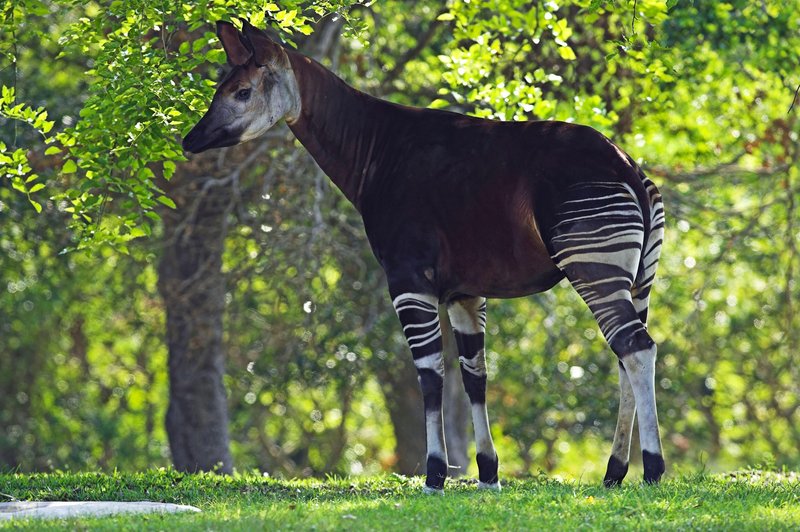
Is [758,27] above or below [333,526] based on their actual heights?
above

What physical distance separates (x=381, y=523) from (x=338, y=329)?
785 cm

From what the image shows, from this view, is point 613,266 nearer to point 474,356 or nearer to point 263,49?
point 474,356

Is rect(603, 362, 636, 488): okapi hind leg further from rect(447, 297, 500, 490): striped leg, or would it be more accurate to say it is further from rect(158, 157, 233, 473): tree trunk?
rect(158, 157, 233, 473): tree trunk

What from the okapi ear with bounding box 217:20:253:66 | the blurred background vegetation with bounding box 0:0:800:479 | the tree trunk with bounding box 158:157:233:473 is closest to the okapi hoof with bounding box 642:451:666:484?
the blurred background vegetation with bounding box 0:0:800:479

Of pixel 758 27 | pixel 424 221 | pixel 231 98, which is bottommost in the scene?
pixel 424 221

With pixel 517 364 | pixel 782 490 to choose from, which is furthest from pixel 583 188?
pixel 517 364

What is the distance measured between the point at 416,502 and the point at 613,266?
178 cm

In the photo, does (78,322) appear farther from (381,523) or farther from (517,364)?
(381,523)

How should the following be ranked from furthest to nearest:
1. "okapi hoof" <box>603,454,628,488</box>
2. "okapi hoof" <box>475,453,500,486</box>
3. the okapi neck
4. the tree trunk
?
the tree trunk
the okapi neck
"okapi hoof" <box>475,453,500,486</box>
"okapi hoof" <box>603,454,628,488</box>

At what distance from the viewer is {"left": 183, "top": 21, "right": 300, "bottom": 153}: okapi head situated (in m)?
7.79

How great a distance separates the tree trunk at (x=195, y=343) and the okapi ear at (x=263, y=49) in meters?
5.13

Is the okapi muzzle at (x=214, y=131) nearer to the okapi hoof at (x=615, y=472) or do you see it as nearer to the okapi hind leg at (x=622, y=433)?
the okapi hind leg at (x=622, y=433)

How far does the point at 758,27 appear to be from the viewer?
38.0 feet

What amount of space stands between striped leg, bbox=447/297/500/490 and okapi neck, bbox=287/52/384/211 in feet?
3.24
